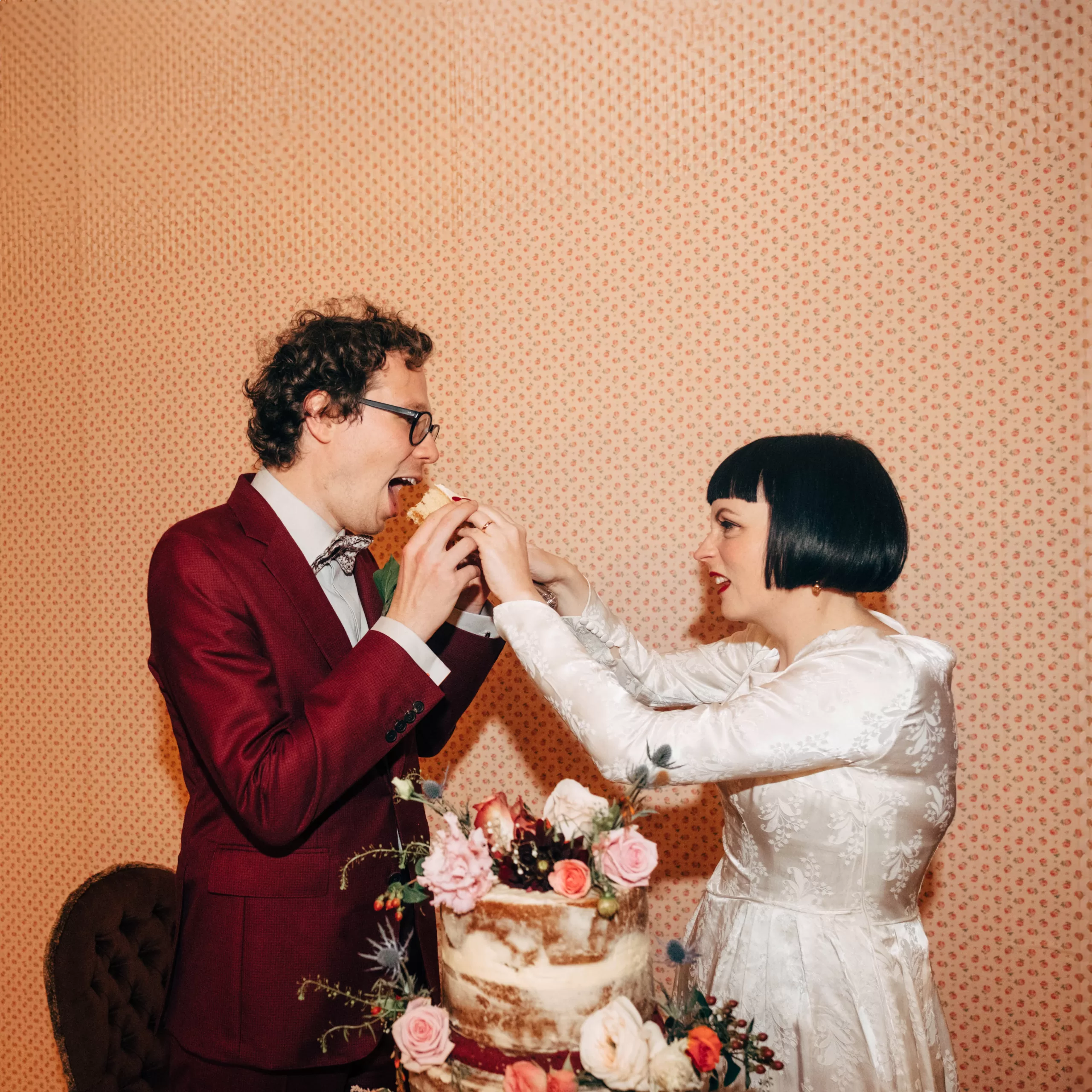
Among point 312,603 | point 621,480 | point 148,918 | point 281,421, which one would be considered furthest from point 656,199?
point 148,918

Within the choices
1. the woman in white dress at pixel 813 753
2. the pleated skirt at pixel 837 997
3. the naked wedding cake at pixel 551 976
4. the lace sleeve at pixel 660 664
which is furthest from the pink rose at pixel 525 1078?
the lace sleeve at pixel 660 664

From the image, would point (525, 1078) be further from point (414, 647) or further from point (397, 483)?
point (397, 483)

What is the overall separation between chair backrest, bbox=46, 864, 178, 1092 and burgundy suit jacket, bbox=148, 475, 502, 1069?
0.34m

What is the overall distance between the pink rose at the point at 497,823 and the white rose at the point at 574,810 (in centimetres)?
7

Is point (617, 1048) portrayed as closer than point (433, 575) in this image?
Yes

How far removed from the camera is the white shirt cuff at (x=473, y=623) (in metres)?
2.10

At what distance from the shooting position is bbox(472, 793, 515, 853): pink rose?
1.32 m

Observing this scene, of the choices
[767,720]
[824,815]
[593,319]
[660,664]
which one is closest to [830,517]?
[767,720]

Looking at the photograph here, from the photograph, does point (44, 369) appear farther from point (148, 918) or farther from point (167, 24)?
point (148, 918)

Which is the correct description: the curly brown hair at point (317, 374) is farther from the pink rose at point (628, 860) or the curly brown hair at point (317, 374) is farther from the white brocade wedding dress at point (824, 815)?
the pink rose at point (628, 860)

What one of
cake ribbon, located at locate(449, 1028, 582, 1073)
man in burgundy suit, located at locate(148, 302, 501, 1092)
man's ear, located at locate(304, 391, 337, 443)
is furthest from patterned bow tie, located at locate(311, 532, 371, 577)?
cake ribbon, located at locate(449, 1028, 582, 1073)

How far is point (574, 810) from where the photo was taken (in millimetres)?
1341

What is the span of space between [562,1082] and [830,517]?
1022 millimetres

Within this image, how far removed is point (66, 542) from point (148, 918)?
162 cm
